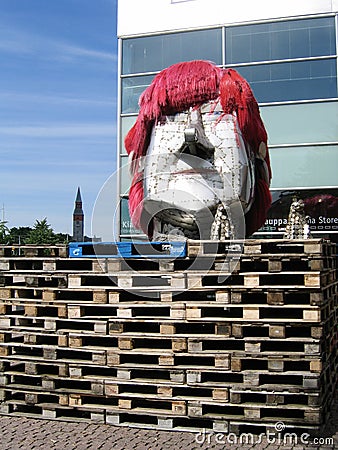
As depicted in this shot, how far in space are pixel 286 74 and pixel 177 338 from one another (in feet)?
40.7

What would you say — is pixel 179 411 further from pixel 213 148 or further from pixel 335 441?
pixel 213 148

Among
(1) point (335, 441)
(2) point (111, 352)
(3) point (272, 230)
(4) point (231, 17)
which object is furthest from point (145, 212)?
(4) point (231, 17)

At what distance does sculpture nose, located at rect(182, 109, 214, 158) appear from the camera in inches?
293

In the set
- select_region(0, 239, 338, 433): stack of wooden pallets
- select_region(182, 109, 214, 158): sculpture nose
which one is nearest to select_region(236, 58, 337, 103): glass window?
select_region(182, 109, 214, 158): sculpture nose

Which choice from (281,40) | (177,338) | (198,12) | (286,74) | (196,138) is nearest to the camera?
(177,338)

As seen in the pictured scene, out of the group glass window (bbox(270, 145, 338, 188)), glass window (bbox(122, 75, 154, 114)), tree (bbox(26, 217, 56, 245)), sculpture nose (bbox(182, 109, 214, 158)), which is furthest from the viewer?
tree (bbox(26, 217, 56, 245))

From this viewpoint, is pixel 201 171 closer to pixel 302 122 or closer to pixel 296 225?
pixel 296 225

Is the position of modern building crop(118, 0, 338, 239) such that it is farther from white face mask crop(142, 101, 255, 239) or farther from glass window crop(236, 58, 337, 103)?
white face mask crop(142, 101, 255, 239)

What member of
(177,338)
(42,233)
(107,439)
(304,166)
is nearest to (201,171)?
(177,338)

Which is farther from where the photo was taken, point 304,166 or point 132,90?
Answer: point 132,90

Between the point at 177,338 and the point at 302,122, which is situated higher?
the point at 302,122

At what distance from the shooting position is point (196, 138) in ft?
24.7

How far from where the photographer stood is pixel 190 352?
5973mm

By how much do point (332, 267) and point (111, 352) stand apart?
2869 millimetres
